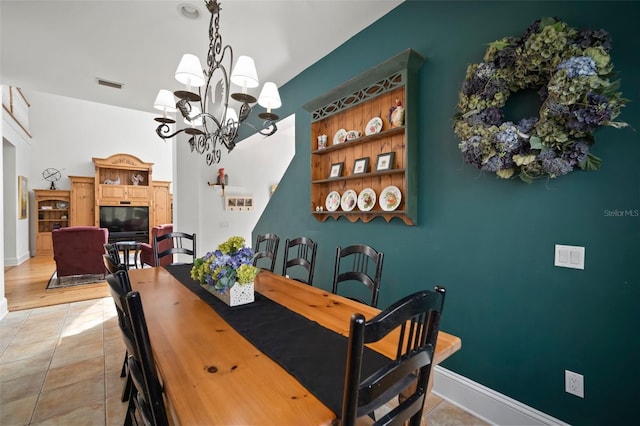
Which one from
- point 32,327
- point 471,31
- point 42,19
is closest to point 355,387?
point 471,31

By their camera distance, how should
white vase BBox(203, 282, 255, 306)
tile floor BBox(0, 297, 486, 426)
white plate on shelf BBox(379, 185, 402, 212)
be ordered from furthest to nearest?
white plate on shelf BBox(379, 185, 402, 212) < tile floor BBox(0, 297, 486, 426) < white vase BBox(203, 282, 255, 306)

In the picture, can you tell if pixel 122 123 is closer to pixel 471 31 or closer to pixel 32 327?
pixel 32 327

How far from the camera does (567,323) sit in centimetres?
153

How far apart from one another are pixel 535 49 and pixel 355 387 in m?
1.68

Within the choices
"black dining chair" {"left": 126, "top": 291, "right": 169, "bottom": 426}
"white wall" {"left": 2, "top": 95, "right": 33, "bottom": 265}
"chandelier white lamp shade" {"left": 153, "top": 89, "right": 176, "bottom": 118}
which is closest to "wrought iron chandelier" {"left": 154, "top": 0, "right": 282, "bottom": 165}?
"chandelier white lamp shade" {"left": 153, "top": 89, "right": 176, "bottom": 118}

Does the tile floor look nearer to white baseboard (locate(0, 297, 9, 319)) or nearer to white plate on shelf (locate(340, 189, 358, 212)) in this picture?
white baseboard (locate(0, 297, 9, 319))

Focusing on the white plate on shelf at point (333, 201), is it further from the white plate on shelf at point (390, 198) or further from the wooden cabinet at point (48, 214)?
the wooden cabinet at point (48, 214)

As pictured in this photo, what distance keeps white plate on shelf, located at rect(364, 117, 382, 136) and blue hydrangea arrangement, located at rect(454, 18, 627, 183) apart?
2.56ft

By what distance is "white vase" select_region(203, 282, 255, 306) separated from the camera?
1622mm

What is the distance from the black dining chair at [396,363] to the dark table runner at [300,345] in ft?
0.34

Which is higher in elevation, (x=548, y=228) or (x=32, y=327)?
(x=548, y=228)

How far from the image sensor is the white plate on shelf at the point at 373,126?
2.46 m

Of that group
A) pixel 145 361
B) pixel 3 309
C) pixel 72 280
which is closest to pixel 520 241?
pixel 145 361

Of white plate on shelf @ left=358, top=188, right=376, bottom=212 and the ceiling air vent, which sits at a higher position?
the ceiling air vent
